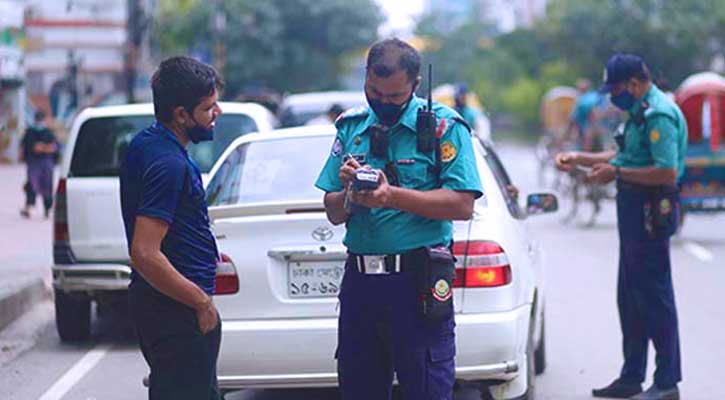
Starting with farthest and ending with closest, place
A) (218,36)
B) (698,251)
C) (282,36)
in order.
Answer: (282,36)
(218,36)
(698,251)

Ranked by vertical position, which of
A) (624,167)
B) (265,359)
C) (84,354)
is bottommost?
(84,354)

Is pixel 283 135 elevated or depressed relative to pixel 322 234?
elevated

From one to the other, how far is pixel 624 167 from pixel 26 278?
6810 mm

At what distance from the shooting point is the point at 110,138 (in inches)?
415

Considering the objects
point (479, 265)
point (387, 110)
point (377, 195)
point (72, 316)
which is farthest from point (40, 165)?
point (377, 195)

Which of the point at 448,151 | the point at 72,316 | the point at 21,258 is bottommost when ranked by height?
the point at 21,258

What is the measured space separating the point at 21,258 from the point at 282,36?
34770mm

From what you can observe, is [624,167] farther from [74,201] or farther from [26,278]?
[26,278]

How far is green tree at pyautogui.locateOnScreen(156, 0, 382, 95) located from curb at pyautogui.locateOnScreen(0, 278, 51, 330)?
36296 millimetres

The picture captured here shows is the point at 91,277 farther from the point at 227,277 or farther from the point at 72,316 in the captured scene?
the point at 227,277

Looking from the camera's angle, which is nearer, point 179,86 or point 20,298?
point 179,86

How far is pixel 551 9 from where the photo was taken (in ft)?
177

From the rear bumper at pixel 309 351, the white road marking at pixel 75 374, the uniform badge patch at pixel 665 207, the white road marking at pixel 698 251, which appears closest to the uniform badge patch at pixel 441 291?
the rear bumper at pixel 309 351

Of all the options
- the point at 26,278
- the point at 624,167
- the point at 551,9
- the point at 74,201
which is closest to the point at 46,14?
the point at 551,9
